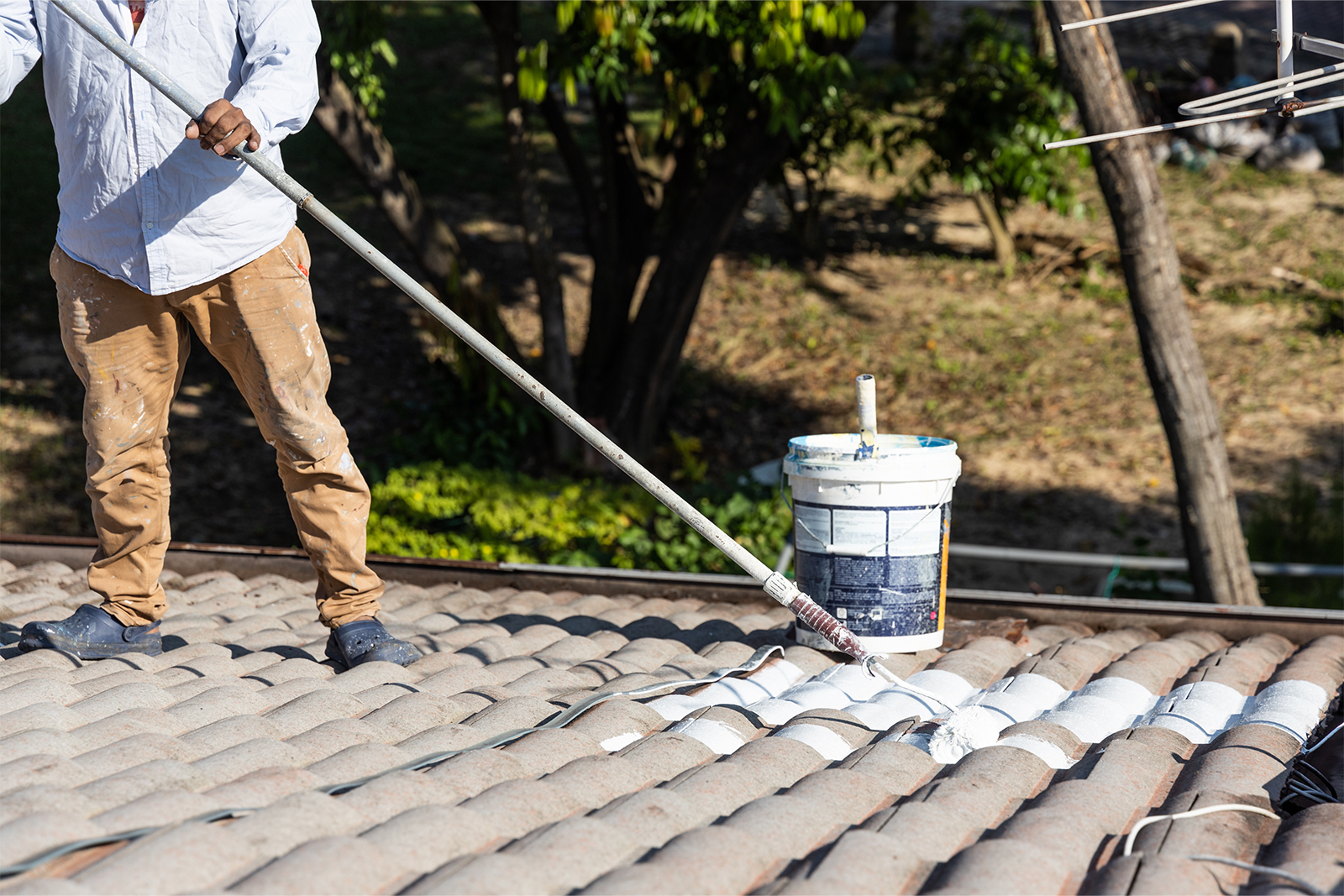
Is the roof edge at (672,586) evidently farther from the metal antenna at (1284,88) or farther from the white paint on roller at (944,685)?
the metal antenna at (1284,88)

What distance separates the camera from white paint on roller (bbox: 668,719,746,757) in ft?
8.13

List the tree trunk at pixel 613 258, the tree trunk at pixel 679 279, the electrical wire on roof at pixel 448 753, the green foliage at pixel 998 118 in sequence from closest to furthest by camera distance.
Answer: the electrical wire on roof at pixel 448 753 → the tree trunk at pixel 679 279 → the tree trunk at pixel 613 258 → the green foliage at pixel 998 118

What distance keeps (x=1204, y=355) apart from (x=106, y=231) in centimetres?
1095

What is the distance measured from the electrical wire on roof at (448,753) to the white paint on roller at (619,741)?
0.13 metres

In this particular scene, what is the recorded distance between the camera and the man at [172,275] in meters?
2.84

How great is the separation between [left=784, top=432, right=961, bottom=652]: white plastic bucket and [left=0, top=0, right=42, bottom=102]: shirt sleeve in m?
2.38

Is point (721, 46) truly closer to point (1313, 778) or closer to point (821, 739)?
point (821, 739)

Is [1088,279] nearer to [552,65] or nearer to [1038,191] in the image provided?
[1038,191]

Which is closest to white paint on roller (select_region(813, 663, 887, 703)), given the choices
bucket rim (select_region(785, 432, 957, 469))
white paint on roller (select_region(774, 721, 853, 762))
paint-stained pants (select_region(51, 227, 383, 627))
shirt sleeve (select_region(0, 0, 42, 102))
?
white paint on roller (select_region(774, 721, 853, 762))

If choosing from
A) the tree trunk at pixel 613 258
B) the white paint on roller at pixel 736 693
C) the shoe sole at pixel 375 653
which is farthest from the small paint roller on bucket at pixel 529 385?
the tree trunk at pixel 613 258

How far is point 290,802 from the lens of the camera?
5.93ft

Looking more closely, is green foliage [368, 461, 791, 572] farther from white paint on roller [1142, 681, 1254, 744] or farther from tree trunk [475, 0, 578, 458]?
white paint on roller [1142, 681, 1254, 744]

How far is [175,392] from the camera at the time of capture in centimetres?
310

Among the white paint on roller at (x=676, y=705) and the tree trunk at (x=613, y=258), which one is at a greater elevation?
the tree trunk at (x=613, y=258)
